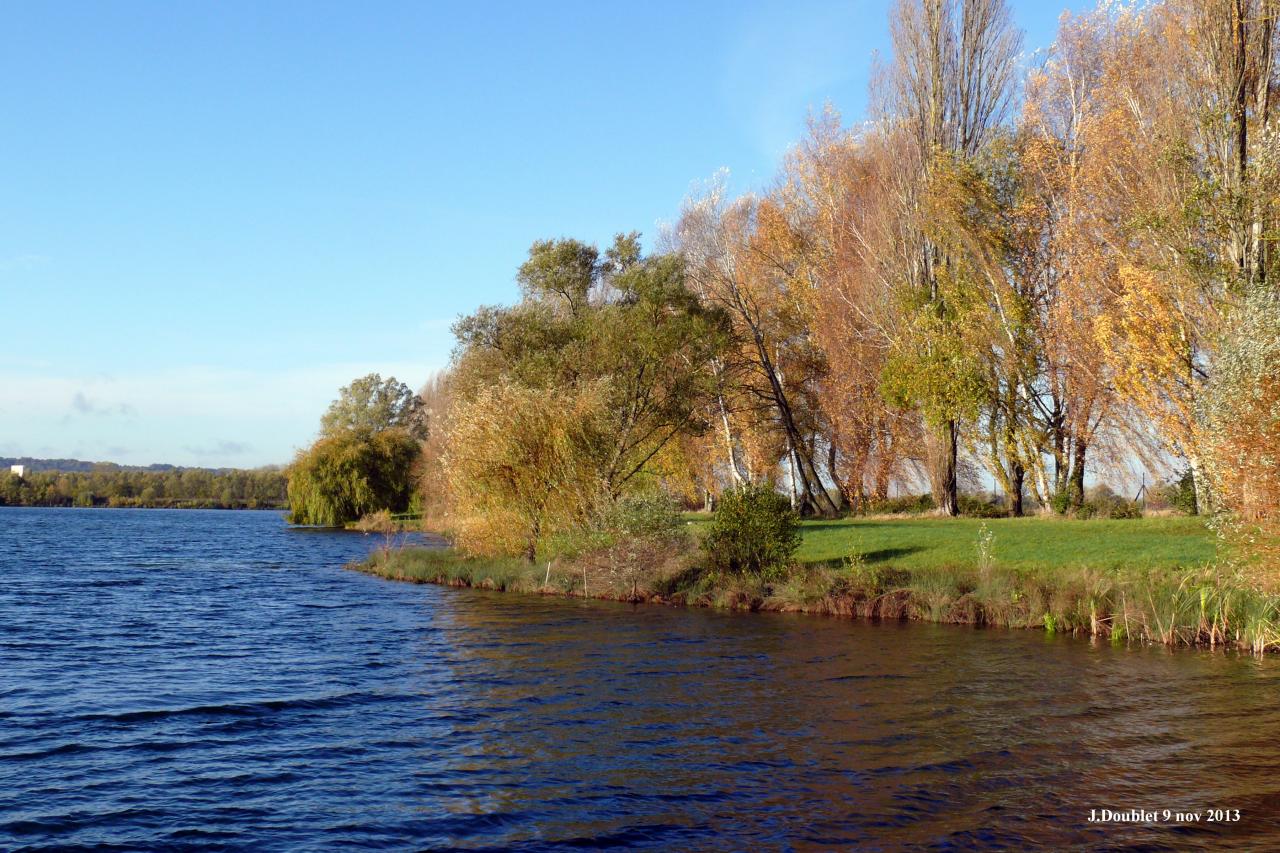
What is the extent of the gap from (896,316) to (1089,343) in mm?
9880

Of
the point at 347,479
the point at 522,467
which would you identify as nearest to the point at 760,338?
the point at 522,467

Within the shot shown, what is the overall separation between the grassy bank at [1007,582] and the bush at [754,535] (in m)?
0.58

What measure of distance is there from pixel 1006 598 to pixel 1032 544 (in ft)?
18.7

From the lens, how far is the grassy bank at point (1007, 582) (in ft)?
69.0

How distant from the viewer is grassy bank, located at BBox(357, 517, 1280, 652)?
69.0ft

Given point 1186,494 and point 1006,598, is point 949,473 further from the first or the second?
point 1006,598

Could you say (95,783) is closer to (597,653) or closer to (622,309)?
(597,653)

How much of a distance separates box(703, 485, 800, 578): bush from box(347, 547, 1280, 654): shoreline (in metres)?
0.60

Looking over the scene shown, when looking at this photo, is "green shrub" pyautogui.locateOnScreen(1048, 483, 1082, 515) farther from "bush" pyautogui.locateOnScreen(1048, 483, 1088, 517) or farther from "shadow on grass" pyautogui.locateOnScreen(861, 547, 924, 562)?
"shadow on grass" pyautogui.locateOnScreen(861, 547, 924, 562)

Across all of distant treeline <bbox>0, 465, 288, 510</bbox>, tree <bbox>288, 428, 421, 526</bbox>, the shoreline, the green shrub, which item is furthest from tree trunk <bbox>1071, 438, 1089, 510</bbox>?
distant treeline <bbox>0, 465, 288, 510</bbox>

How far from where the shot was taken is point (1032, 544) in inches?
1150

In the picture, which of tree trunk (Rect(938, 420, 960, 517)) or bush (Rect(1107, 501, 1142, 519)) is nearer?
bush (Rect(1107, 501, 1142, 519))

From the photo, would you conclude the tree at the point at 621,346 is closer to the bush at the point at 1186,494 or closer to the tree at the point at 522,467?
the tree at the point at 522,467

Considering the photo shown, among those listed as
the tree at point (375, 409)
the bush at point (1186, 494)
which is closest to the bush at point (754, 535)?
the bush at point (1186, 494)
